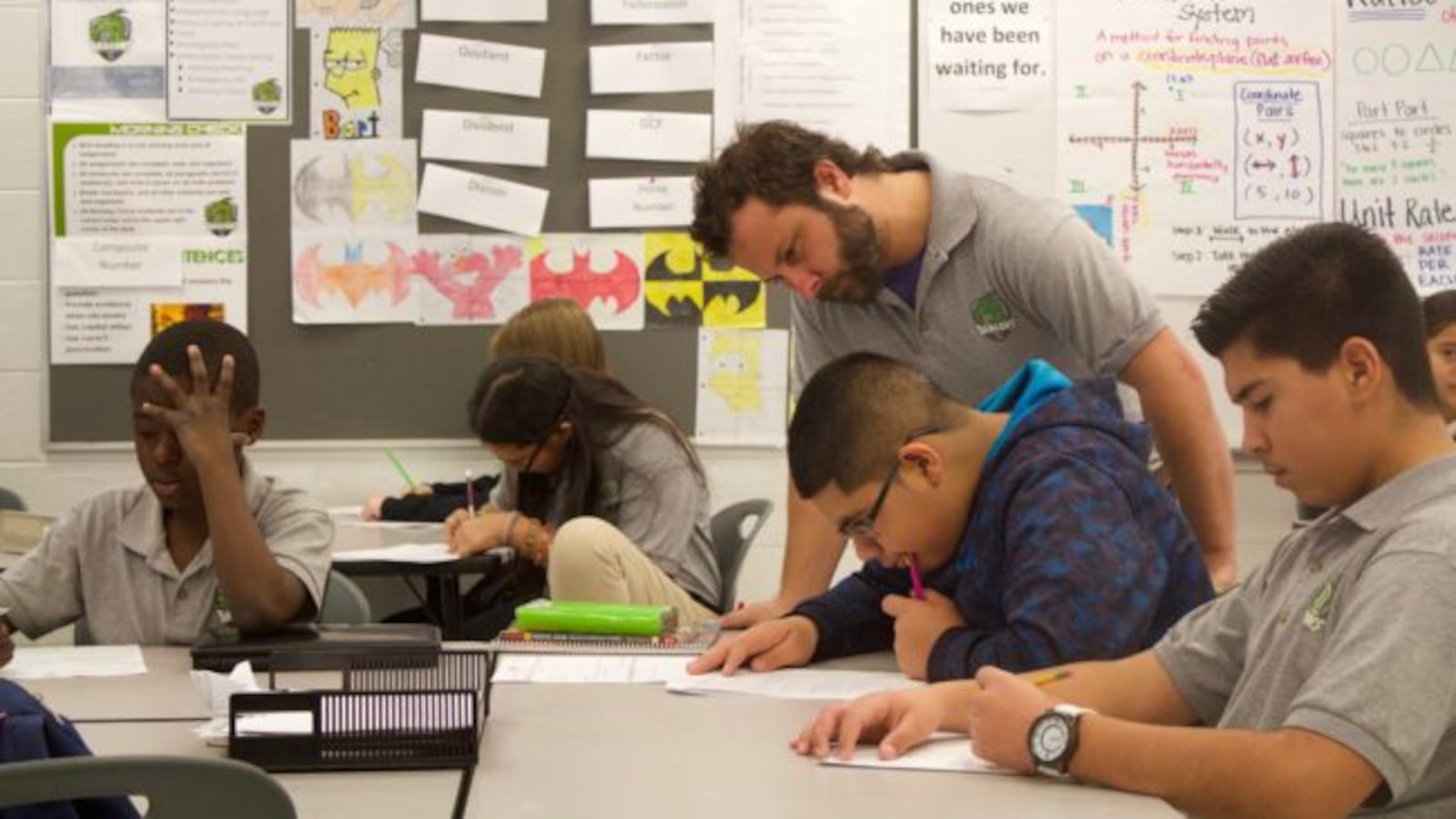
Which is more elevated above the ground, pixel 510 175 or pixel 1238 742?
pixel 510 175

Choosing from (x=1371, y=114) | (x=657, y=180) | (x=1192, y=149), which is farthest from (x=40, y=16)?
(x=1371, y=114)

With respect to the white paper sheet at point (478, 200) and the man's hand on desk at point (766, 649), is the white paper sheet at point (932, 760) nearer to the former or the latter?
the man's hand on desk at point (766, 649)

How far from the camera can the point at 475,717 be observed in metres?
1.76

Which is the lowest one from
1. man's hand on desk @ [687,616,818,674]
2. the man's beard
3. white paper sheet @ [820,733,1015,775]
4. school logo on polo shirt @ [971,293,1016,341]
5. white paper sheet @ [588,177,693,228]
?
white paper sheet @ [820,733,1015,775]

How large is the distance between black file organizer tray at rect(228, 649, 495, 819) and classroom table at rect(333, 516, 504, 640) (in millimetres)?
1923

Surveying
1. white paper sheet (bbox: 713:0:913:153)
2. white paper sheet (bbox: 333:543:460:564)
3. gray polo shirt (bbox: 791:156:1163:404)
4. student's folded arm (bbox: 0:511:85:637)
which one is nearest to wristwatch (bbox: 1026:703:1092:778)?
gray polo shirt (bbox: 791:156:1163:404)

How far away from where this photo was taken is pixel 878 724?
1.79 meters

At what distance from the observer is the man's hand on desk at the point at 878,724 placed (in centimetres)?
175

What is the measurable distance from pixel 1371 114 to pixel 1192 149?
510mm

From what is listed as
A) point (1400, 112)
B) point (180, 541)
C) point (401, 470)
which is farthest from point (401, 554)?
point (1400, 112)

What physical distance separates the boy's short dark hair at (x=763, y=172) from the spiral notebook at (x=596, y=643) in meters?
0.68

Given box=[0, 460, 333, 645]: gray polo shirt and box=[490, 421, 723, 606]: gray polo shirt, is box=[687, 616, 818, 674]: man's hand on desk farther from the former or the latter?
box=[490, 421, 723, 606]: gray polo shirt

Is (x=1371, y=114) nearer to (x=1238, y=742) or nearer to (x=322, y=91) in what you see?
(x=322, y=91)

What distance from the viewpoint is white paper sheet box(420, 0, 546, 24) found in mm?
5027
